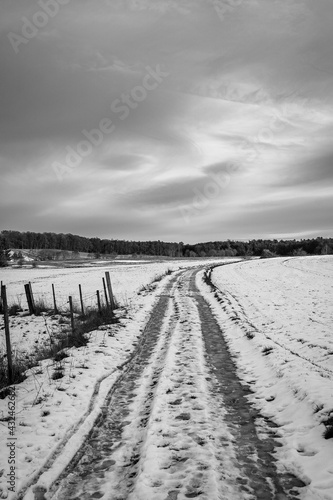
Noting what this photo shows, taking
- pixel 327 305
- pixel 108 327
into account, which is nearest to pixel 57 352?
pixel 108 327

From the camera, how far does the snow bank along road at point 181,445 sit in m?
3.68

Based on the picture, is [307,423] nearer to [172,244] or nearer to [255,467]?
[255,467]

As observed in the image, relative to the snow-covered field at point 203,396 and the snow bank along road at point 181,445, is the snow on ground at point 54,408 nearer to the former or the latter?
the snow-covered field at point 203,396

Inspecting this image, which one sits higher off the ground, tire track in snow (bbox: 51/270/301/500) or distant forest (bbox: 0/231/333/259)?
distant forest (bbox: 0/231/333/259)

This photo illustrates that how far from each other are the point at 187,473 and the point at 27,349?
9290mm

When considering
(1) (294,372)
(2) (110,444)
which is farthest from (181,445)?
(1) (294,372)

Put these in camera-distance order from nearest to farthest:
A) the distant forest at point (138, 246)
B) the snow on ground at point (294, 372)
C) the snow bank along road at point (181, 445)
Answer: the snow bank along road at point (181, 445)
the snow on ground at point (294, 372)
the distant forest at point (138, 246)

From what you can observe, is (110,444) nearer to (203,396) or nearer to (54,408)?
(54,408)

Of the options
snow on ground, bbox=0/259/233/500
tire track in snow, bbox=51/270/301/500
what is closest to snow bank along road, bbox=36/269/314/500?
tire track in snow, bbox=51/270/301/500

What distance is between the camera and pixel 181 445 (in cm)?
455

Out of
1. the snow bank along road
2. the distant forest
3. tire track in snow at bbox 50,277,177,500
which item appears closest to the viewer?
the snow bank along road

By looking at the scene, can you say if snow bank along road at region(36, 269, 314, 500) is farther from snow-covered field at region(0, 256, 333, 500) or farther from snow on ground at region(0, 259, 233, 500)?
snow on ground at region(0, 259, 233, 500)

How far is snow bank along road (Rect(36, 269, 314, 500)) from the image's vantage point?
3680 millimetres

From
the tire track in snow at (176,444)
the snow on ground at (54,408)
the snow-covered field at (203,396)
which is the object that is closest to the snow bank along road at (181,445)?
the tire track in snow at (176,444)
